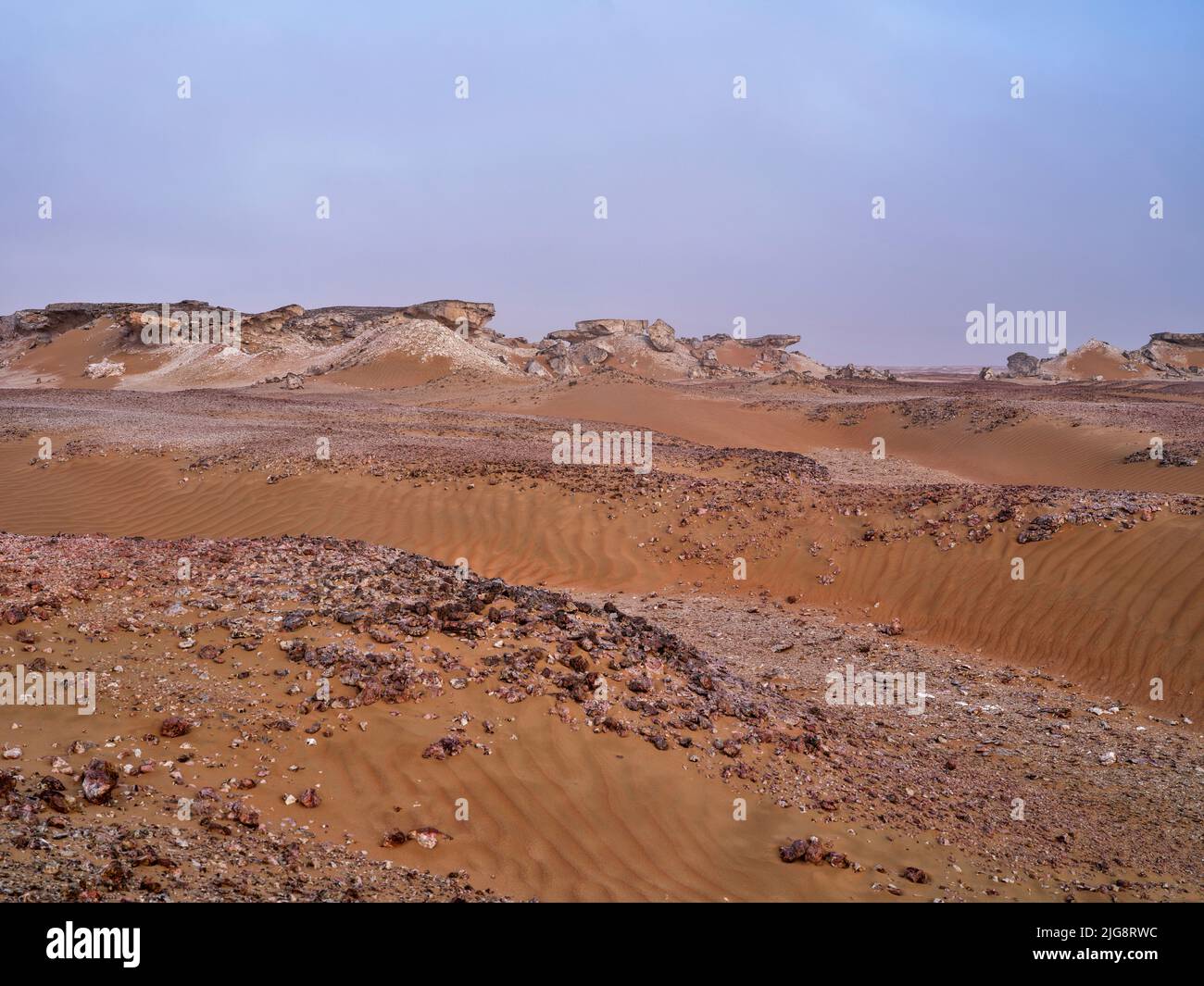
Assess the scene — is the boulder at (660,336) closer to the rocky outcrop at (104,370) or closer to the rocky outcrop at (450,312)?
the rocky outcrop at (450,312)

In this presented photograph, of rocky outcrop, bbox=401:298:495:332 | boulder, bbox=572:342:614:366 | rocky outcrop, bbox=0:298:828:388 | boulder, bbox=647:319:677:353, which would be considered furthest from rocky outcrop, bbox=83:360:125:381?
boulder, bbox=647:319:677:353

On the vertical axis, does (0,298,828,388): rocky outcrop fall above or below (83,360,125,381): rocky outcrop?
above

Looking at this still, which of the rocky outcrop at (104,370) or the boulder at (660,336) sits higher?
the boulder at (660,336)

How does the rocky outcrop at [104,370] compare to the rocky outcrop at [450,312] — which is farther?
the rocky outcrop at [450,312]

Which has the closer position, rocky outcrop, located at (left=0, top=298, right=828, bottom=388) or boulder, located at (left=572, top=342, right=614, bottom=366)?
rocky outcrop, located at (left=0, top=298, right=828, bottom=388)

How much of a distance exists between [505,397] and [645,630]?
3234 centimetres

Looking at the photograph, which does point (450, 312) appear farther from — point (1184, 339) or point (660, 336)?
point (1184, 339)

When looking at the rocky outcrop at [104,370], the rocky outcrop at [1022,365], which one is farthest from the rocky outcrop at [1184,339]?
the rocky outcrop at [104,370]

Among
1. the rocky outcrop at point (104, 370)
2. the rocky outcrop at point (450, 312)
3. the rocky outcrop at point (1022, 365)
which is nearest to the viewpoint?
the rocky outcrop at point (104, 370)

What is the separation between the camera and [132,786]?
4.61 m

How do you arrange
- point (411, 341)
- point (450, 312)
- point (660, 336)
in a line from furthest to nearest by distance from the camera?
point (660, 336)
point (450, 312)
point (411, 341)

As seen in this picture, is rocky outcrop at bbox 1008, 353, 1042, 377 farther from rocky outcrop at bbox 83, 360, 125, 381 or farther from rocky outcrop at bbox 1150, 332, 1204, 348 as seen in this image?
rocky outcrop at bbox 83, 360, 125, 381

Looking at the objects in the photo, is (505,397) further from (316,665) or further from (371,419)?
(316,665)

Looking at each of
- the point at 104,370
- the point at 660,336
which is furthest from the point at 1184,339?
the point at 104,370
